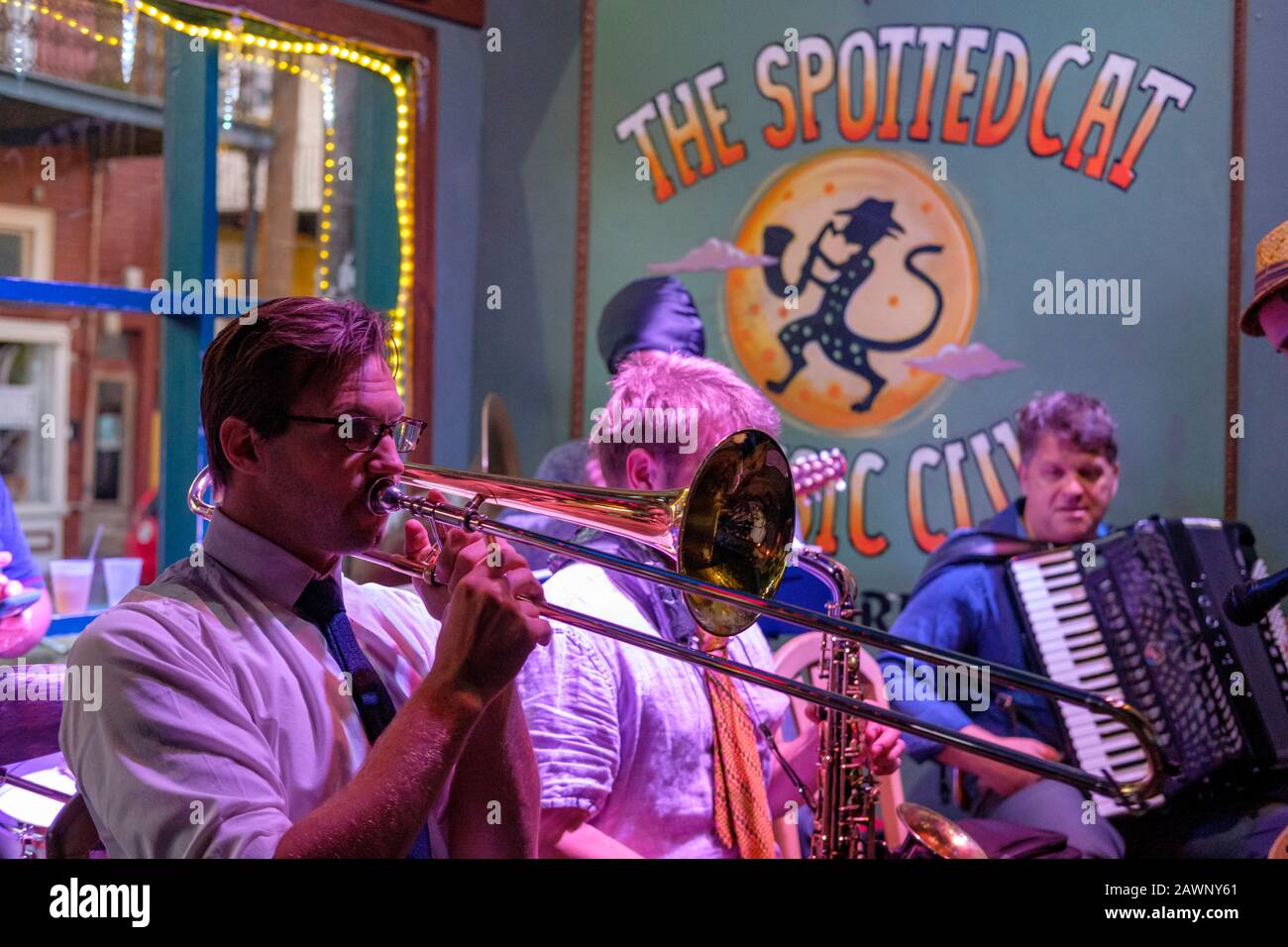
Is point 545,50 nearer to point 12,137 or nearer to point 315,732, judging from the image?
point 12,137

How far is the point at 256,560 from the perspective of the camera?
1523 millimetres

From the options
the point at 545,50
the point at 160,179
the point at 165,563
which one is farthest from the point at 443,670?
the point at 545,50

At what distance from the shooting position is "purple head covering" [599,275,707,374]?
3.51m

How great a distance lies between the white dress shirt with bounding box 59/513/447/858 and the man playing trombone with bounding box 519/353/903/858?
10.6 inches

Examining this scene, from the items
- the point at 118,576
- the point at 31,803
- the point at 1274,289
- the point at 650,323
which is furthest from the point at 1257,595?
the point at 118,576

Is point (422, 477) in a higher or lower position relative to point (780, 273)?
lower

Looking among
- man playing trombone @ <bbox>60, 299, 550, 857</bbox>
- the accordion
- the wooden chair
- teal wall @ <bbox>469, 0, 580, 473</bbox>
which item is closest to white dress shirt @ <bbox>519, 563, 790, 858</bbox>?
man playing trombone @ <bbox>60, 299, 550, 857</bbox>

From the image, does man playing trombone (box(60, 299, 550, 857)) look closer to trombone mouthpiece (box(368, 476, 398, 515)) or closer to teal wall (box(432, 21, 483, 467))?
trombone mouthpiece (box(368, 476, 398, 515))

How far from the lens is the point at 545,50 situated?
13.2 ft

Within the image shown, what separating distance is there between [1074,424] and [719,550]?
175cm

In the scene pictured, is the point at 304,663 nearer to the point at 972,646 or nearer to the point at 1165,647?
the point at 972,646

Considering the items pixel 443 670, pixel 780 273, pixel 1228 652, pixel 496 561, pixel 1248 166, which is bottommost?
pixel 1228 652

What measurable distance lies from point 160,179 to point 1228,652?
2.98m
